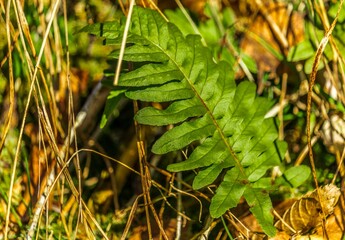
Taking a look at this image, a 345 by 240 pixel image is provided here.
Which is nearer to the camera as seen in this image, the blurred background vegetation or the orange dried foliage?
the blurred background vegetation

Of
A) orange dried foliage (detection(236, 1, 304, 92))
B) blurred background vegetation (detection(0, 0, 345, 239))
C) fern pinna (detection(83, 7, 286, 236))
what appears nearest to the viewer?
fern pinna (detection(83, 7, 286, 236))

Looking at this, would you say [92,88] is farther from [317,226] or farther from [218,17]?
[317,226]

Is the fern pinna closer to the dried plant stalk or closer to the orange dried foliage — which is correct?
the dried plant stalk

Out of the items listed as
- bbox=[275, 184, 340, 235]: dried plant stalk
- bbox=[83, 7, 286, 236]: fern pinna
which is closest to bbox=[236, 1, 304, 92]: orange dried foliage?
bbox=[83, 7, 286, 236]: fern pinna

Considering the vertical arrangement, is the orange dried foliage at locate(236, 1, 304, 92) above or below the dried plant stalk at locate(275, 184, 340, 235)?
above

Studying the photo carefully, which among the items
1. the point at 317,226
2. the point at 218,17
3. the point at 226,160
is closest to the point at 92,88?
the point at 218,17

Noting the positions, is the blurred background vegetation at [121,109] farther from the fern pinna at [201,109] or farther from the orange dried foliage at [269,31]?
the fern pinna at [201,109]

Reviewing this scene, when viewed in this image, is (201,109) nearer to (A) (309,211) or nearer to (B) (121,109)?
(A) (309,211)
